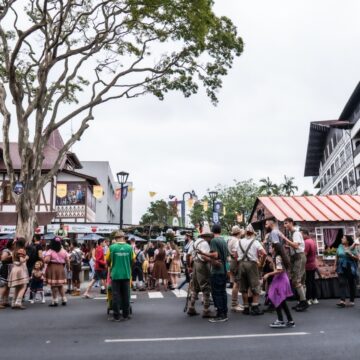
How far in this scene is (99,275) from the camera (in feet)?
41.6

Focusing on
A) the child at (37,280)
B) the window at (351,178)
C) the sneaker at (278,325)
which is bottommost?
the sneaker at (278,325)

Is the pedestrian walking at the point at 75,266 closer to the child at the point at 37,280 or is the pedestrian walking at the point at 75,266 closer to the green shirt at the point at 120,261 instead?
the child at the point at 37,280

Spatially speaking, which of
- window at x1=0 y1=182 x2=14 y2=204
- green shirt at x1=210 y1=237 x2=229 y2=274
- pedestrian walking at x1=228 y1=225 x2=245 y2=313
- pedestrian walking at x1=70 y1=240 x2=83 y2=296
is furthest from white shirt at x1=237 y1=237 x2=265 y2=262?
window at x1=0 y1=182 x2=14 y2=204

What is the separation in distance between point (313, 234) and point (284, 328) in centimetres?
963

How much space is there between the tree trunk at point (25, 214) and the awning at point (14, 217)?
11.5 meters

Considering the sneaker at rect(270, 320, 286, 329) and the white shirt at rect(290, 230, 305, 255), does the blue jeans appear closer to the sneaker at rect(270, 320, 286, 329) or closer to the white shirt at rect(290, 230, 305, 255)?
the sneaker at rect(270, 320, 286, 329)

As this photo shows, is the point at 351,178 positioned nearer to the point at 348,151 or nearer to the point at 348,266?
the point at 348,151

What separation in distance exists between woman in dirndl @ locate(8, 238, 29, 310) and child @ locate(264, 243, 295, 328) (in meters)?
6.20

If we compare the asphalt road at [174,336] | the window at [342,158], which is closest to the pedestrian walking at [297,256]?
the asphalt road at [174,336]

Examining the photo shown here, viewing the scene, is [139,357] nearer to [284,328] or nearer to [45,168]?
[284,328]

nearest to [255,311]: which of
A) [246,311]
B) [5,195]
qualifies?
[246,311]

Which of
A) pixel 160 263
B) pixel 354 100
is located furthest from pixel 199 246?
pixel 354 100

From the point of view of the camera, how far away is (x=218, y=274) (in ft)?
26.3

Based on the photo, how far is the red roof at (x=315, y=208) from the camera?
50.5 feet
